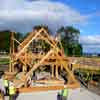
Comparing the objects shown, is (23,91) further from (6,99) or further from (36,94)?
(6,99)

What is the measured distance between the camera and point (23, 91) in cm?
1063

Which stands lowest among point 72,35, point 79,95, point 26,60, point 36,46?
point 79,95

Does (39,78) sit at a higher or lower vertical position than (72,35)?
lower

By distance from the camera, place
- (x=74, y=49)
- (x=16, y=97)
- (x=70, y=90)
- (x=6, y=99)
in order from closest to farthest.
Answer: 1. (x=6, y=99)
2. (x=16, y=97)
3. (x=70, y=90)
4. (x=74, y=49)

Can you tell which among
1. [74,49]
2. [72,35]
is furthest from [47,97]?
[72,35]

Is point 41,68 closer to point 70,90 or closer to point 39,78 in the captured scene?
point 39,78

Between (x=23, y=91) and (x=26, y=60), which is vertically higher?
(x=26, y=60)

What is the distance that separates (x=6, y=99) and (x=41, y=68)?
9.20m

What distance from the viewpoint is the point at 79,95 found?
10328mm

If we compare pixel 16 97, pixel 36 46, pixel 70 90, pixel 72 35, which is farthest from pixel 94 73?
pixel 72 35

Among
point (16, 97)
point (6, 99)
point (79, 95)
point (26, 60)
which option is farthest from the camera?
point (26, 60)

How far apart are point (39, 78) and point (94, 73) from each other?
295 inches

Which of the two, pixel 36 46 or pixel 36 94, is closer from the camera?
pixel 36 94

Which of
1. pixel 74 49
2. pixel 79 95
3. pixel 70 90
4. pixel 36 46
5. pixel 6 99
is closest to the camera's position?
pixel 6 99
